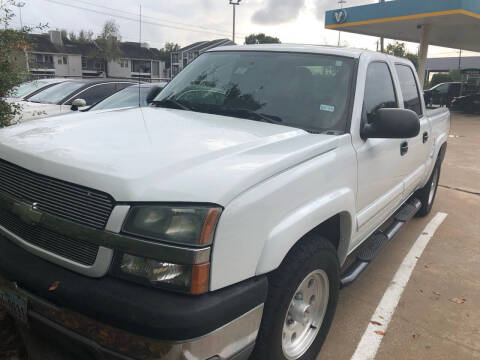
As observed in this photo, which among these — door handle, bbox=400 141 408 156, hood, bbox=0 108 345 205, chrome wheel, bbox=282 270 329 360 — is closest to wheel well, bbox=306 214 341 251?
chrome wheel, bbox=282 270 329 360

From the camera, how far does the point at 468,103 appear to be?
23.8 m

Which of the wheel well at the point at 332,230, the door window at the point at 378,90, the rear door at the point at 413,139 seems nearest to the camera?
the wheel well at the point at 332,230

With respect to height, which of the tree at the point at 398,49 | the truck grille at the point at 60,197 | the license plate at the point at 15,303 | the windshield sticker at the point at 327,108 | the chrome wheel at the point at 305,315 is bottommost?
the chrome wheel at the point at 305,315

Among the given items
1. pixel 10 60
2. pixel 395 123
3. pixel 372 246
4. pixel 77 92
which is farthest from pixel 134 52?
pixel 395 123

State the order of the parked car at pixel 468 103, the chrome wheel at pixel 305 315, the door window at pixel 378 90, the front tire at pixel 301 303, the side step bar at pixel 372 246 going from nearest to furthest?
the front tire at pixel 301 303, the chrome wheel at pixel 305 315, the side step bar at pixel 372 246, the door window at pixel 378 90, the parked car at pixel 468 103

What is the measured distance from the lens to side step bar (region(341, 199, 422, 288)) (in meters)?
3.06

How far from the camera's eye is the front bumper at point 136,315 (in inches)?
65.2

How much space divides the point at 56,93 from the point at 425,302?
8312 millimetres

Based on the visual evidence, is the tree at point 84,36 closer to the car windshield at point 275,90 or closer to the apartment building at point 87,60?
the apartment building at point 87,60

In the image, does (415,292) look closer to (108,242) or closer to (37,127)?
(108,242)

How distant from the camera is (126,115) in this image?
2967mm

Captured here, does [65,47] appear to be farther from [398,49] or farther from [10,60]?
[10,60]

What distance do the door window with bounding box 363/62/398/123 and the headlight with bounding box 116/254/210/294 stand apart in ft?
6.13

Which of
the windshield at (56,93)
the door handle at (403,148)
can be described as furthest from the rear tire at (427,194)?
the windshield at (56,93)
